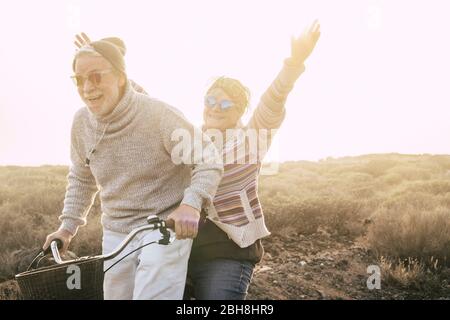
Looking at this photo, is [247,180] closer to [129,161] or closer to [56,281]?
[129,161]

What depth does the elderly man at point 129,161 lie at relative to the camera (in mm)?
2654

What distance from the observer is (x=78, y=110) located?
311cm

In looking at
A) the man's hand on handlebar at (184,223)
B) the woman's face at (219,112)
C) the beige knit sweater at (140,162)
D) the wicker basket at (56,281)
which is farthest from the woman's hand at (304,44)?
the wicker basket at (56,281)

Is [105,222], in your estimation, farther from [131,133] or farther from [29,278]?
[29,278]

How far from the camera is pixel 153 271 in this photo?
7.91 feet

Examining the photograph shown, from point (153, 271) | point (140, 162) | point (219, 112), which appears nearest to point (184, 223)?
point (153, 271)

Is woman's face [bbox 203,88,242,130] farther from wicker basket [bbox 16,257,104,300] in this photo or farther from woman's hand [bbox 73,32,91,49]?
wicker basket [bbox 16,257,104,300]

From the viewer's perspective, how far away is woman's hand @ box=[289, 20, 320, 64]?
3547 millimetres

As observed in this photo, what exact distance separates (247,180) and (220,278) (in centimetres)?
72

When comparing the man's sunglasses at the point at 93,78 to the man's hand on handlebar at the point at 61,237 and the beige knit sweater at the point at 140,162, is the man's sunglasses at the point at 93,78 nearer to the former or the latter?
the beige knit sweater at the point at 140,162

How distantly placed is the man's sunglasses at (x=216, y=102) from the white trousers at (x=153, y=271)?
1.28 m

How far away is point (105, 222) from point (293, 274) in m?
4.84
